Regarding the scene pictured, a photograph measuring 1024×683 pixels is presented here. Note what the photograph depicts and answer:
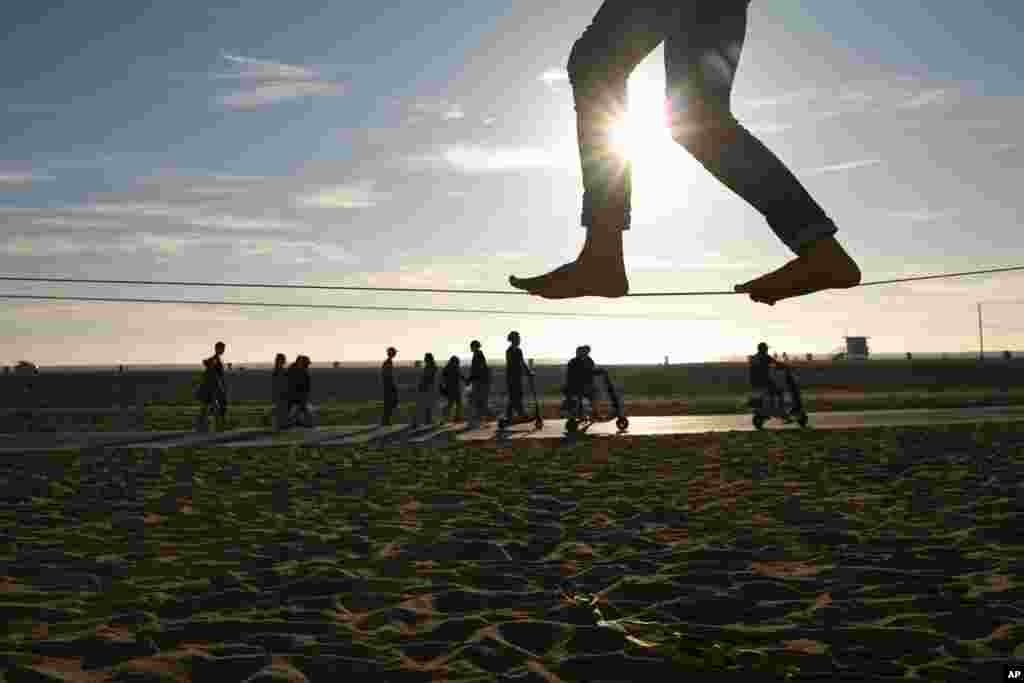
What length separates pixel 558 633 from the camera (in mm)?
3697

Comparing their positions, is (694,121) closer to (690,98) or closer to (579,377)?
(690,98)

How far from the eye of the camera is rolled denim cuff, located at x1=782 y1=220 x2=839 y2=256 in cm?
184

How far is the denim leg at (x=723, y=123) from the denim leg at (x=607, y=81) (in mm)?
62

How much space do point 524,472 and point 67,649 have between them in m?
6.38

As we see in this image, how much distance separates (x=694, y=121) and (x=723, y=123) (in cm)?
6

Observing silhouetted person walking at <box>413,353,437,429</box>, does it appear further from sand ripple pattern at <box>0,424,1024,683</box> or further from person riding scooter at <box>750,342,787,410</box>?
sand ripple pattern at <box>0,424,1024,683</box>

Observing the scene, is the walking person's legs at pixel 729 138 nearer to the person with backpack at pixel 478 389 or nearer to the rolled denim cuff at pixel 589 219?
the rolled denim cuff at pixel 589 219

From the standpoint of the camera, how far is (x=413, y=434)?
51.5ft

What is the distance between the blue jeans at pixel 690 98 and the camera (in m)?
1.74

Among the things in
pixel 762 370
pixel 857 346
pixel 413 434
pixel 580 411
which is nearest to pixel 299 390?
pixel 413 434

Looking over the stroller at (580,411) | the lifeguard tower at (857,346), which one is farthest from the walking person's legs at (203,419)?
the lifeguard tower at (857,346)

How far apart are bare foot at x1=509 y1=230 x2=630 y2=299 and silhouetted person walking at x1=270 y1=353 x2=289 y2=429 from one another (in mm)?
15838

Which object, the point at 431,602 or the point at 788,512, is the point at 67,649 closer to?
the point at 431,602

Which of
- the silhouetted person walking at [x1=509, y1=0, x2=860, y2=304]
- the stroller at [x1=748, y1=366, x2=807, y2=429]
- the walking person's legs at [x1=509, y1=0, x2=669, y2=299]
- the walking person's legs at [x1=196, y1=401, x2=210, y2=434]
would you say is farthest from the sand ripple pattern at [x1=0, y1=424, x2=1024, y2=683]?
the walking person's legs at [x1=196, y1=401, x2=210, y2=434]
